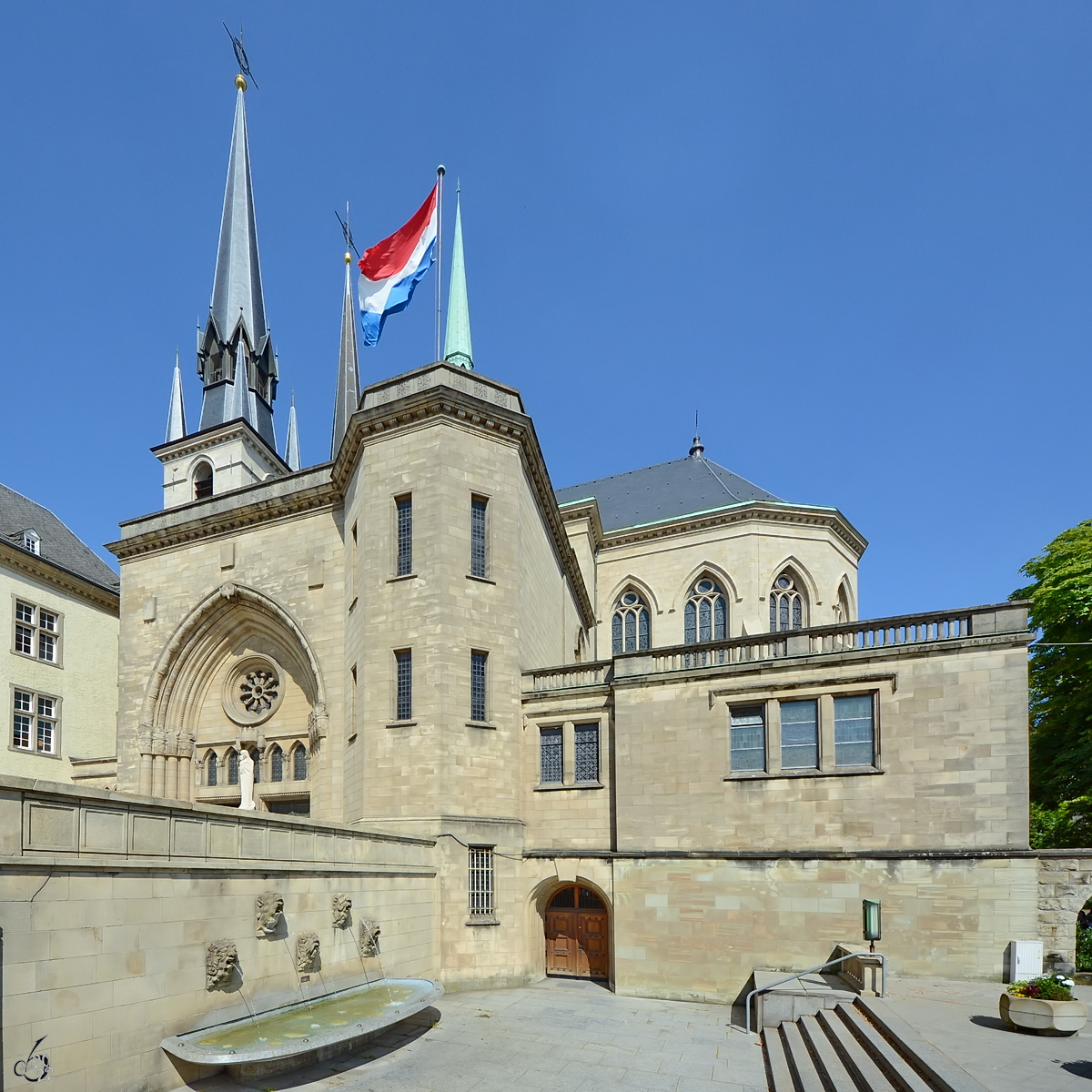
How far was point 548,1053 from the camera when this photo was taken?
1327 centimetres

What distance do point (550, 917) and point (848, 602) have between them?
68.6 feet

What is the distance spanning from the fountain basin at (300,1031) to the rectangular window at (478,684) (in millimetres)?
6774

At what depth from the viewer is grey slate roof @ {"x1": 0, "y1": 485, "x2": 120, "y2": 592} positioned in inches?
1256

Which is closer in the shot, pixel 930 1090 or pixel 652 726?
pixel 930 1090

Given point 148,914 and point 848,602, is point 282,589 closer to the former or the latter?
point 148,914

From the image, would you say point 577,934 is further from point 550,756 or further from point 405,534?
point 405,534

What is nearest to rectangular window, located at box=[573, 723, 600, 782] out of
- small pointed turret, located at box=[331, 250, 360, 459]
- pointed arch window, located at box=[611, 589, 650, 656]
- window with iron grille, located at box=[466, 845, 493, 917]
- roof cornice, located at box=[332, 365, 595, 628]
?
window with iron grille, located at box=[466, 845, 493, 917]

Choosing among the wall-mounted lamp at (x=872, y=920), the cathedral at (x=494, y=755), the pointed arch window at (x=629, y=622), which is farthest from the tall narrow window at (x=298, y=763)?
the pointed arch window at (x=629, y=622)

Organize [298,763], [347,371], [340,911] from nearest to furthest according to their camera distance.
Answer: [340,911]
[298,763]
[347,371]

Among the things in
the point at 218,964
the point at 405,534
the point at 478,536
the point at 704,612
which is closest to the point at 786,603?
the point at 704,612

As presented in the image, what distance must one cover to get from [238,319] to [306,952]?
35411 millimetres

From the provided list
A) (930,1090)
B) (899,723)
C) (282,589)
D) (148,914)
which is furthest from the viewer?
(282,589)

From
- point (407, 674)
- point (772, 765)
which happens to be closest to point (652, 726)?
point (772, 765)

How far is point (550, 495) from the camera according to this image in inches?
989
